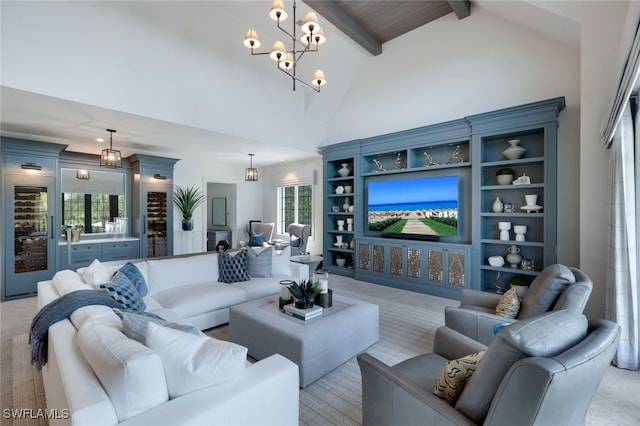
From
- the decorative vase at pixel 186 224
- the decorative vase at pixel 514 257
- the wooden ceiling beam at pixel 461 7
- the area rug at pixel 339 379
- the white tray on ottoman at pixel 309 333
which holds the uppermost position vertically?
the wooden ceiling beam at pixel 461 7

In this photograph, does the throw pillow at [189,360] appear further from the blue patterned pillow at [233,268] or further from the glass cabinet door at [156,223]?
the glass cabinet door at [156,223]

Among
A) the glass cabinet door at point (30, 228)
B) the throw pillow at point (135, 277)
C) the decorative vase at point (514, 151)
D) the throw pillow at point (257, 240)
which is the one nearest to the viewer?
the throw pillow at point (135, 277)

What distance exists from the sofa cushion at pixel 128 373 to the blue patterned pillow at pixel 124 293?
1149mm

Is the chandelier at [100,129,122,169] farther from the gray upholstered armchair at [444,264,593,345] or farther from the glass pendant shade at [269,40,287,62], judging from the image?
the gray upholstered armchair at [444,264,593,345]

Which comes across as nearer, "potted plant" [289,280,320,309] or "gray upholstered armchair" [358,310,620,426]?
"gray upholstered armchair" [358,310,620,426]

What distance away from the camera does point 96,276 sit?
2566 mm

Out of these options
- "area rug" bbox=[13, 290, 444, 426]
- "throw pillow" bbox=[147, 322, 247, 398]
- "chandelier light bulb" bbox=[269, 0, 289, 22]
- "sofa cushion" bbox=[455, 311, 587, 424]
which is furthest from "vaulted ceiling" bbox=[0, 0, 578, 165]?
"sofa cushion" bbox=[455, 311, 587, 424]

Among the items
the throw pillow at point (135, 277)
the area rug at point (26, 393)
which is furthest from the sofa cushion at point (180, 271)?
the area rug at point (26, 393)

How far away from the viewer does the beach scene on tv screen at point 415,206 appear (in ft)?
14.6

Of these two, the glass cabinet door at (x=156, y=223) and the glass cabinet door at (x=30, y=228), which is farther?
the glass cabinet door at (x=156, y=223)

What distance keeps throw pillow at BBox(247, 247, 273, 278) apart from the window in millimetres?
3305

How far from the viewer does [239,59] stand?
15.5 ft

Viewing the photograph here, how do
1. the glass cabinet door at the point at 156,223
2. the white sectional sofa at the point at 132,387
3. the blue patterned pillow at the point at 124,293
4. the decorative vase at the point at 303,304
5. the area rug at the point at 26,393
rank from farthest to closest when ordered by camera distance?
1. the glass cabinet door at the point at 156,223
2. the decorative vase at the point at 303,304
3. the blue patterned pillow at the point at 124,293
4. the area rug at the point at 26,393
5. the white sectional sofa at the point at 132,387

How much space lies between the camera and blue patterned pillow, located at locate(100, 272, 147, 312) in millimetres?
2259
